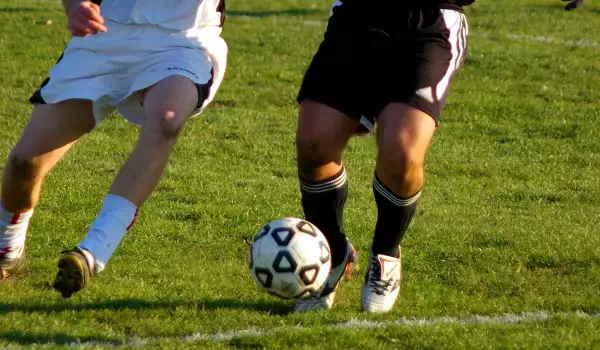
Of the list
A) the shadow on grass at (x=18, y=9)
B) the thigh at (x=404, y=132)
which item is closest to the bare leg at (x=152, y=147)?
the thigh at (x=404, y=132)

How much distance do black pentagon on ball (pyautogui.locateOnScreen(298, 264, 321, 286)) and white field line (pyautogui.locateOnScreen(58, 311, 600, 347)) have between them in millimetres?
208

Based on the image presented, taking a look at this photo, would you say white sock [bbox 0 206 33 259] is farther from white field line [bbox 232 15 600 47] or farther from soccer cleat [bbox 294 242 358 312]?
white field line [bbox 232 15 600 47]

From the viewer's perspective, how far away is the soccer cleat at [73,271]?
4633 mm

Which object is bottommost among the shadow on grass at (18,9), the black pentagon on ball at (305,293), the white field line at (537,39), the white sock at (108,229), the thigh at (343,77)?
the shadow on grass at (18,9)

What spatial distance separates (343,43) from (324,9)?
506 inches

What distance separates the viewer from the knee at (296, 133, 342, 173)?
523 cm

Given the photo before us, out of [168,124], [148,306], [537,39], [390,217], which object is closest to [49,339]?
[148,306]

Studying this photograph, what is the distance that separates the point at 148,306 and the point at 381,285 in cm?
111

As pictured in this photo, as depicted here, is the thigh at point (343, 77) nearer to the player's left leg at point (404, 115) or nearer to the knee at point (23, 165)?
the player's left leg at point (404, 115)

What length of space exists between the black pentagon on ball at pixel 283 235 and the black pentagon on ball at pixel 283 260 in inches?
2.3

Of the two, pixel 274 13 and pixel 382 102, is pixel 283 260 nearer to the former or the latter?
pixel 382 102

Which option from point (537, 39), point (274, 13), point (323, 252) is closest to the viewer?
point (323, 252)

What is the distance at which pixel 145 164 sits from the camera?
4.98 metres

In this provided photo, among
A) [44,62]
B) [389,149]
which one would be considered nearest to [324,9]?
[44,62]
